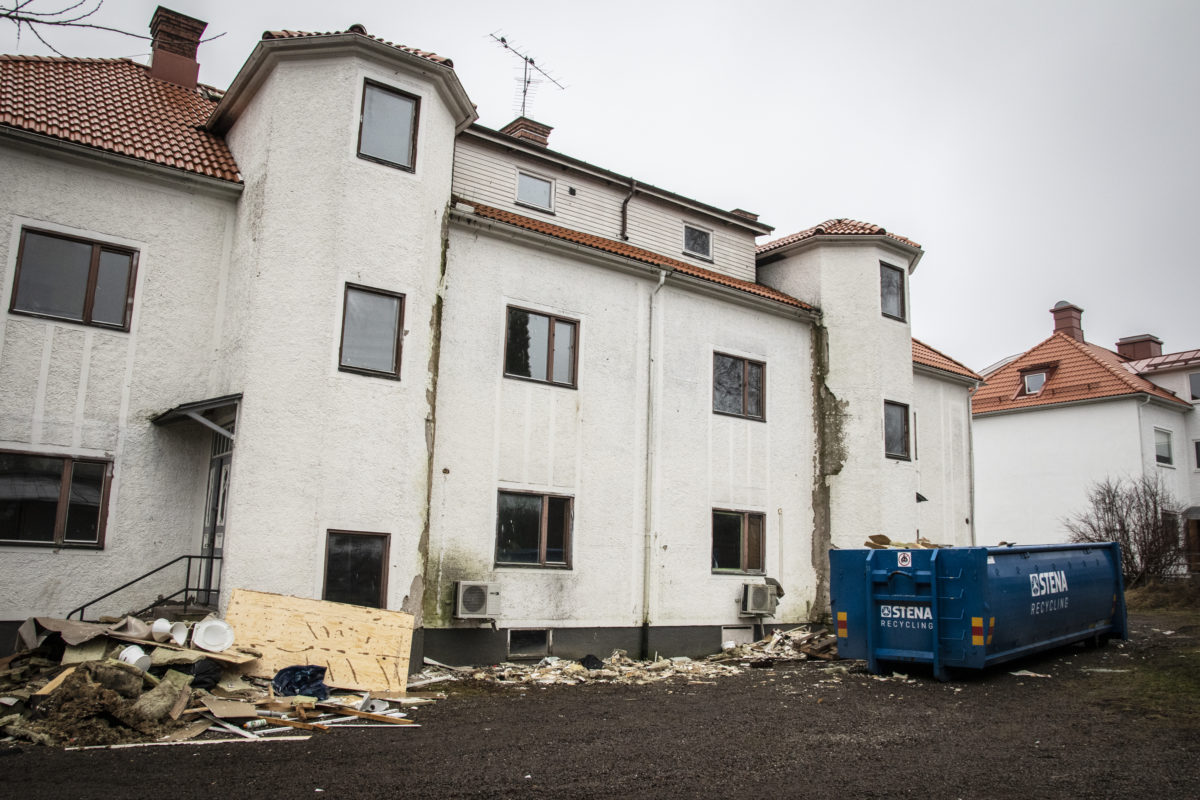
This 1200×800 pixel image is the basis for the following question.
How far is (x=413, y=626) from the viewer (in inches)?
471

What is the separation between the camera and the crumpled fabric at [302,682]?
32.8 ft

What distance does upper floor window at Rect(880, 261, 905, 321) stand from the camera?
19.3 metres

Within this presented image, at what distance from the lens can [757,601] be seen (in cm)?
1661

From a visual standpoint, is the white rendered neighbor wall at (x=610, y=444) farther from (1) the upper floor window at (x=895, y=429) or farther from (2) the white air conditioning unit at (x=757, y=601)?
(1) the upper floor window at (x=895, y=429)

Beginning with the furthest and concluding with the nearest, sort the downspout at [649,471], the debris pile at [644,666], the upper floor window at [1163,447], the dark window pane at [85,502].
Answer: the upper floor window at [1163,447] < the downspout at [649,471] < the debris pile at [644,666] < the dark window pane at [85,502]

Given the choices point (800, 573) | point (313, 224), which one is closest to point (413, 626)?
point (313, 224)

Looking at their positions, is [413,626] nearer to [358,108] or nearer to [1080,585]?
[358,108]

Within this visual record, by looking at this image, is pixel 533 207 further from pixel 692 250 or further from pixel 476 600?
pixel 476 600

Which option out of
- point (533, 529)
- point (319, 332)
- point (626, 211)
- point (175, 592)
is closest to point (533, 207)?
point (626, 211)

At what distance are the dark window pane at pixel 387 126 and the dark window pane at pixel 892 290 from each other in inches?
424

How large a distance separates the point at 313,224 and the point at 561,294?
4.46 m

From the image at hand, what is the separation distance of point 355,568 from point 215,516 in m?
2.13

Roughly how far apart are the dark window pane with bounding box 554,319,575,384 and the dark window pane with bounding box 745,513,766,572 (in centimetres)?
476

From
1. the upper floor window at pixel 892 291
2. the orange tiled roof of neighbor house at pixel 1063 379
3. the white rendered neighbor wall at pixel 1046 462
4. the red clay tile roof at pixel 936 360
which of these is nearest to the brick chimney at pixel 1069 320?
the orange tiled roof of neighbor house at pixel 1063 379
